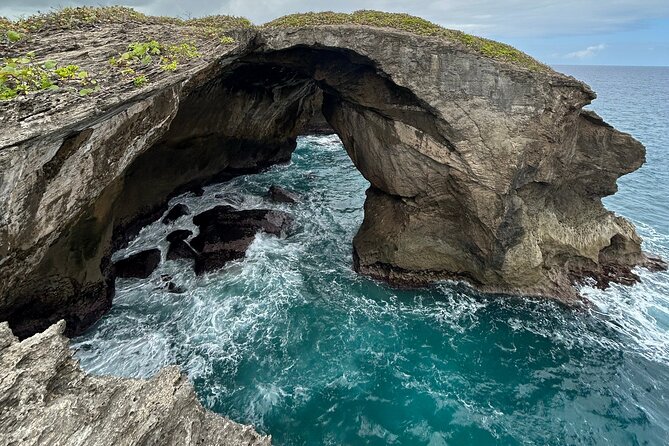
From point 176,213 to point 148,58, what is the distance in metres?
12.8

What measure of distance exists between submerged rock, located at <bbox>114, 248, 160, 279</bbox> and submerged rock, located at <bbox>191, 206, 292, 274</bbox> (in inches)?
81.6

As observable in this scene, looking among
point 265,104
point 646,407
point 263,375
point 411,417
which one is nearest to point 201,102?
point 265,104

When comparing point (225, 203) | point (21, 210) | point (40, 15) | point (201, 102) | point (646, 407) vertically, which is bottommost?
point (646, 407)

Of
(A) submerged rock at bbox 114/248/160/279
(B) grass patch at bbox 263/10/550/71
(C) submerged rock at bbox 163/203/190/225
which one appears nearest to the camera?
(B) grass patch at bbox 263/10/550/71

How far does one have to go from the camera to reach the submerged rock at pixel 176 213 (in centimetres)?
2395

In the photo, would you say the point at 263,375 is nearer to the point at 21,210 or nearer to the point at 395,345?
the point at 395,345

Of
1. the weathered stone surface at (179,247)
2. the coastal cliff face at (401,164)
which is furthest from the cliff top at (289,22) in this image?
the weathered stone surface at (179,247)

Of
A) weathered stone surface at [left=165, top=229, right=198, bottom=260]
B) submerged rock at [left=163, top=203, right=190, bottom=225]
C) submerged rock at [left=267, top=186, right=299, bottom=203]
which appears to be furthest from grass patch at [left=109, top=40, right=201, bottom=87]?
submerged rock at [left=267, top=186, right=299, bottom=203]

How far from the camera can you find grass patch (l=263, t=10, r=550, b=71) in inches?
660

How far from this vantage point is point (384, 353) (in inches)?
610

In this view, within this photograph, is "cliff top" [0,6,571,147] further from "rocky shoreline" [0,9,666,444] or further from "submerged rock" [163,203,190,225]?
"submerged rock" [163,203,190,225]

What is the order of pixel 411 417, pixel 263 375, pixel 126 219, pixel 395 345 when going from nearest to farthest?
pixel 411 417
pixel 263 375
pixel 395 345
pixel 126 219

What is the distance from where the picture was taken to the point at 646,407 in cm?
1395

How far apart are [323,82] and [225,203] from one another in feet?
34.9
